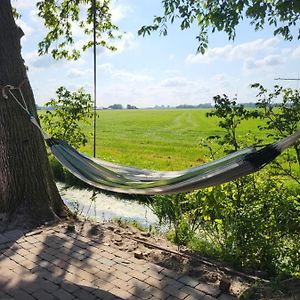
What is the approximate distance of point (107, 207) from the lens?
5.44 m

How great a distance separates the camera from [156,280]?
2.46 m

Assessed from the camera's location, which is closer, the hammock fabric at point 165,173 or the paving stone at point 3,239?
the hammock fabric at point 165,173

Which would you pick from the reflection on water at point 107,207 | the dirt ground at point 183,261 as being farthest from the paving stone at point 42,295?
the reflection on water at point 107,207

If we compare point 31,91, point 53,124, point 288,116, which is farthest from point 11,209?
point 53,124

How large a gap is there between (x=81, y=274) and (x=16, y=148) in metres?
1.53

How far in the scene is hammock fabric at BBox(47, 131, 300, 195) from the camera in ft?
7.24

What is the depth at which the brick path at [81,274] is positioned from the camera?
2260 mm

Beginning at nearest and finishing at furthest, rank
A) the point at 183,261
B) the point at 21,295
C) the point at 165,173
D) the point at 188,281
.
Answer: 1. the point at 21,295
2. the point at 188,281
3. the point at 183,261
4. the point at 165,173

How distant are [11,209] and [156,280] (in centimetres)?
176

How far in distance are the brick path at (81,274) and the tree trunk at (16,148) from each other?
0.48 m

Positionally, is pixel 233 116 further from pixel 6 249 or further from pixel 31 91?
pixel 6 249

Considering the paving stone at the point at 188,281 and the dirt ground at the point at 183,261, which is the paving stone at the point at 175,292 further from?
the dirt ground at the point at 183,261

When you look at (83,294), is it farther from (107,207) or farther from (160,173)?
(107,207)

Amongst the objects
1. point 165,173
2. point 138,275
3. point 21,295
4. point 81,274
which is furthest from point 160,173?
point 21,295
